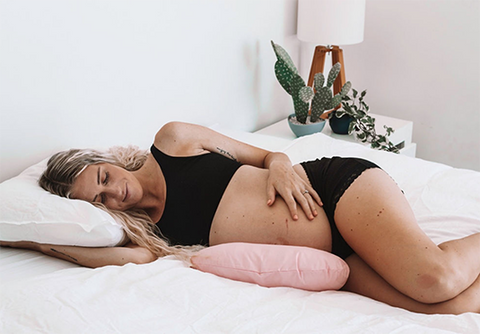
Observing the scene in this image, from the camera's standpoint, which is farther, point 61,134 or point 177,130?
point 61,134

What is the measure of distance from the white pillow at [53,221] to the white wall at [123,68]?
13.8 inches

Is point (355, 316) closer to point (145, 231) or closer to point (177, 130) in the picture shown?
point (145, 231)

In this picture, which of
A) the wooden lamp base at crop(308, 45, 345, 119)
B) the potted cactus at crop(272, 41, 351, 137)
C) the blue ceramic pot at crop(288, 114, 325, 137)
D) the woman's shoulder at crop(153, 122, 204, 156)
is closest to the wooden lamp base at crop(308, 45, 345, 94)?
the wooden lamp base at crop(308, 45, 345, 119)

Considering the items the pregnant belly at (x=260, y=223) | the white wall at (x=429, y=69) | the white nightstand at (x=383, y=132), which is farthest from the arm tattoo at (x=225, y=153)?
the white wall at (x=429, y=69)

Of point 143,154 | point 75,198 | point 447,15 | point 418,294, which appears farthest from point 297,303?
point 447,15

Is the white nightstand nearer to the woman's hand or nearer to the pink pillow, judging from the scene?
the woman's hand

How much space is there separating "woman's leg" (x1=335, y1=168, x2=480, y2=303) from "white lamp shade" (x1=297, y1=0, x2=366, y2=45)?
130 cm

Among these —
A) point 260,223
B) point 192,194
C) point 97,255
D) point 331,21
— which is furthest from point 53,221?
point 331,21

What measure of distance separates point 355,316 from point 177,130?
84cm

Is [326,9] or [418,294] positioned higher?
[326,9]

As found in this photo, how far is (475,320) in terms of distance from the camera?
1.01m

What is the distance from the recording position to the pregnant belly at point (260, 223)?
1.35 metres

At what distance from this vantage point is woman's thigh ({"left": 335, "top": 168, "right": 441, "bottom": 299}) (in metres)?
1.16

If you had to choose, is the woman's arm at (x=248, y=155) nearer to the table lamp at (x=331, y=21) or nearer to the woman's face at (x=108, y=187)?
the woman's face at (x=108, y=187)
